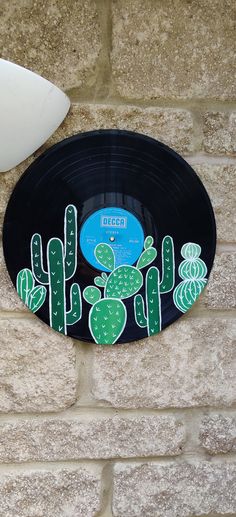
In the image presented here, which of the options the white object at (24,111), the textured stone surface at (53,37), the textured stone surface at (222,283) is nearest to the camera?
the white object at (24,111)

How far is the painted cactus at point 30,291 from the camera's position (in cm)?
130

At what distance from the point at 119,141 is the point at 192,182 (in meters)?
0.18

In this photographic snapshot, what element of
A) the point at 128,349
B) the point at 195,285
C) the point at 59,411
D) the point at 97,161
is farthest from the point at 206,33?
the point at 59,411

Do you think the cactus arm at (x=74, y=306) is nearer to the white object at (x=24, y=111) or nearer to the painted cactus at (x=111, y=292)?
the painted cactus at (x=111, y=292)

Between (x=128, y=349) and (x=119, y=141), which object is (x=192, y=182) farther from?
(x=128, y=349)

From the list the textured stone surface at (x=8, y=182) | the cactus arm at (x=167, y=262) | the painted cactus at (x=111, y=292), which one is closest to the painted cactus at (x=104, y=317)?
the painted cactus at (x=111, y=292)

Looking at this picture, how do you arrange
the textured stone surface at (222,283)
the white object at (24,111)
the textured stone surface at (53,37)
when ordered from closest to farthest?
the white object at (24,111) → the textured stone surface at (53,37) → the textured stone surface at (222,283)

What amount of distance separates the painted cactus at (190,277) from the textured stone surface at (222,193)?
0.08m

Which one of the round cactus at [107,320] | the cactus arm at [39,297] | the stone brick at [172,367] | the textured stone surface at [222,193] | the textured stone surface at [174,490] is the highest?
the textured stone surface at [222,193]

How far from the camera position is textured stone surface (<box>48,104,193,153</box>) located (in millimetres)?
1313

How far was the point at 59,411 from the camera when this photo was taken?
1.35m

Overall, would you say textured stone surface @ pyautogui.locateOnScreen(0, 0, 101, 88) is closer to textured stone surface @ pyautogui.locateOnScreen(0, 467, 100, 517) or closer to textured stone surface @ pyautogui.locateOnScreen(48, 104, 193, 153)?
textured stone surface @ pyautogui.locateOnScreen(48, 104, 193, 153)

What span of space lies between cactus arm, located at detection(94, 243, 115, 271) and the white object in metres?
0.25

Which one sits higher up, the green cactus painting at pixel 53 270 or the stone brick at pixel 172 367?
the green cactus painting at pixel 53 270
